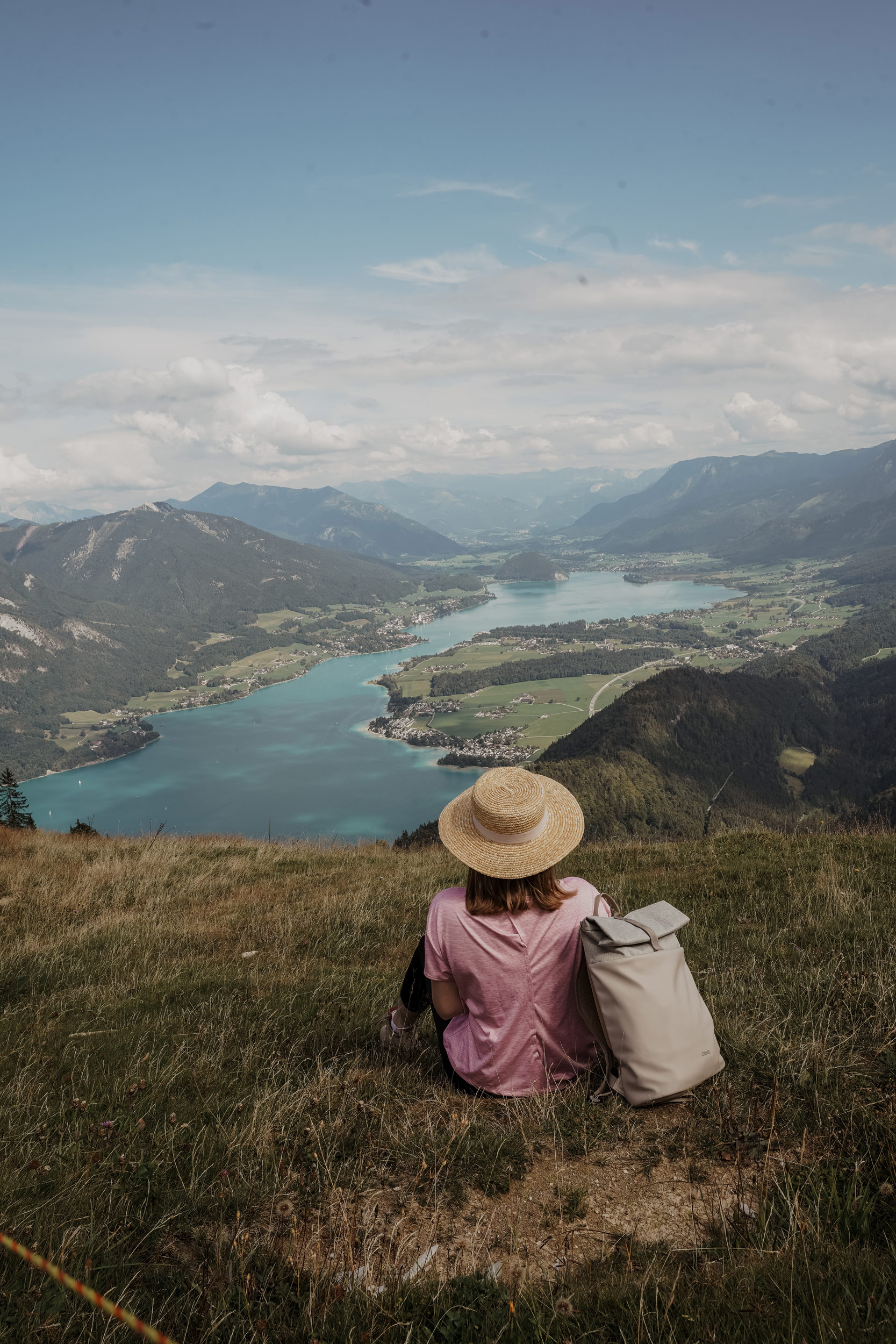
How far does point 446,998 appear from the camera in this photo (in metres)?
3.73

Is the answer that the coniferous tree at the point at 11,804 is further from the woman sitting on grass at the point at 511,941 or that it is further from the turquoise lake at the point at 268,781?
the turquoise lake at the point at 268,781

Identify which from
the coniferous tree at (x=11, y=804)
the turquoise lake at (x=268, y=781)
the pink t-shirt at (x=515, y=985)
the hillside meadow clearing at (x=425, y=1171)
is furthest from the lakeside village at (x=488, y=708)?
the pink t-shirt at (x=515, y=985)

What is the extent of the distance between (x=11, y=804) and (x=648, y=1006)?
22.1 metres

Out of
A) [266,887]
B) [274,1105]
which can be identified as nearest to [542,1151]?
[274,1105]

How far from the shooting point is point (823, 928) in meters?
5.91

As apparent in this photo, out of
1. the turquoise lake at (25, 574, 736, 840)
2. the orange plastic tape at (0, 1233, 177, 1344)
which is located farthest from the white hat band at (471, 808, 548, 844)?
the turquoise lake at (25, 574, 736, 840)

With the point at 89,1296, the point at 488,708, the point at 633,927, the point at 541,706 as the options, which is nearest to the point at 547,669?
the point at 541,706

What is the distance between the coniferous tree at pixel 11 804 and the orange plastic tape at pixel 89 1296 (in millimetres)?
16823

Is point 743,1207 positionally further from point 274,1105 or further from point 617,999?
point 274,1105

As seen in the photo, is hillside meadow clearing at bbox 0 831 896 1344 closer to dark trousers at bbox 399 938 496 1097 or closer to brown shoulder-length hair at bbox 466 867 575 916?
dark trousers at bbox 399 938 496 1097

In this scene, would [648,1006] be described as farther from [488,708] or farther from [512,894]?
[488,708]

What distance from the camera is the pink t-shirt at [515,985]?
3.56m

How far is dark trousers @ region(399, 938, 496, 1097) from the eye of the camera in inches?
151

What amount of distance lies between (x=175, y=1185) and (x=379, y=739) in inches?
4915
